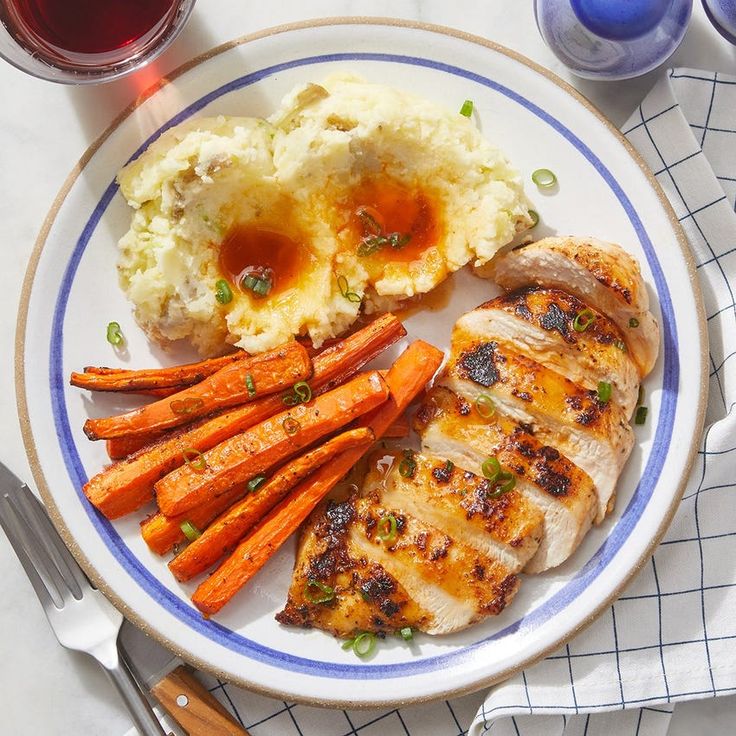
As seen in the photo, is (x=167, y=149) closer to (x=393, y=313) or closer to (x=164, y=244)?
(x=164, y=244)

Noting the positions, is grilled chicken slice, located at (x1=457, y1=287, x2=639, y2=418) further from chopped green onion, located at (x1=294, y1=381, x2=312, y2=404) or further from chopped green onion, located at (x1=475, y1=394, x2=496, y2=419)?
chopped green onion, located at (x1=294, y1=381, x2=312, y2=404)

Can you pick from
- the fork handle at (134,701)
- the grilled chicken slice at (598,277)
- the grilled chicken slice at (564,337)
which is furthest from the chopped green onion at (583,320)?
the fork handle at (134,701)

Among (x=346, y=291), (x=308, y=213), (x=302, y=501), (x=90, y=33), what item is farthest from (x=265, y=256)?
(x=90, y=33)

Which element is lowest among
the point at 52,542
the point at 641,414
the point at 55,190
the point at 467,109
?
the point at 641,414

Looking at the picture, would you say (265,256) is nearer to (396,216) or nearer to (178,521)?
(396,216)

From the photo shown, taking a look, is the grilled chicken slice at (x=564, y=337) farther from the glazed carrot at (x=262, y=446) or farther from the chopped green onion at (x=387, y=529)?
the chopped green onion at (x=387, y=529)
